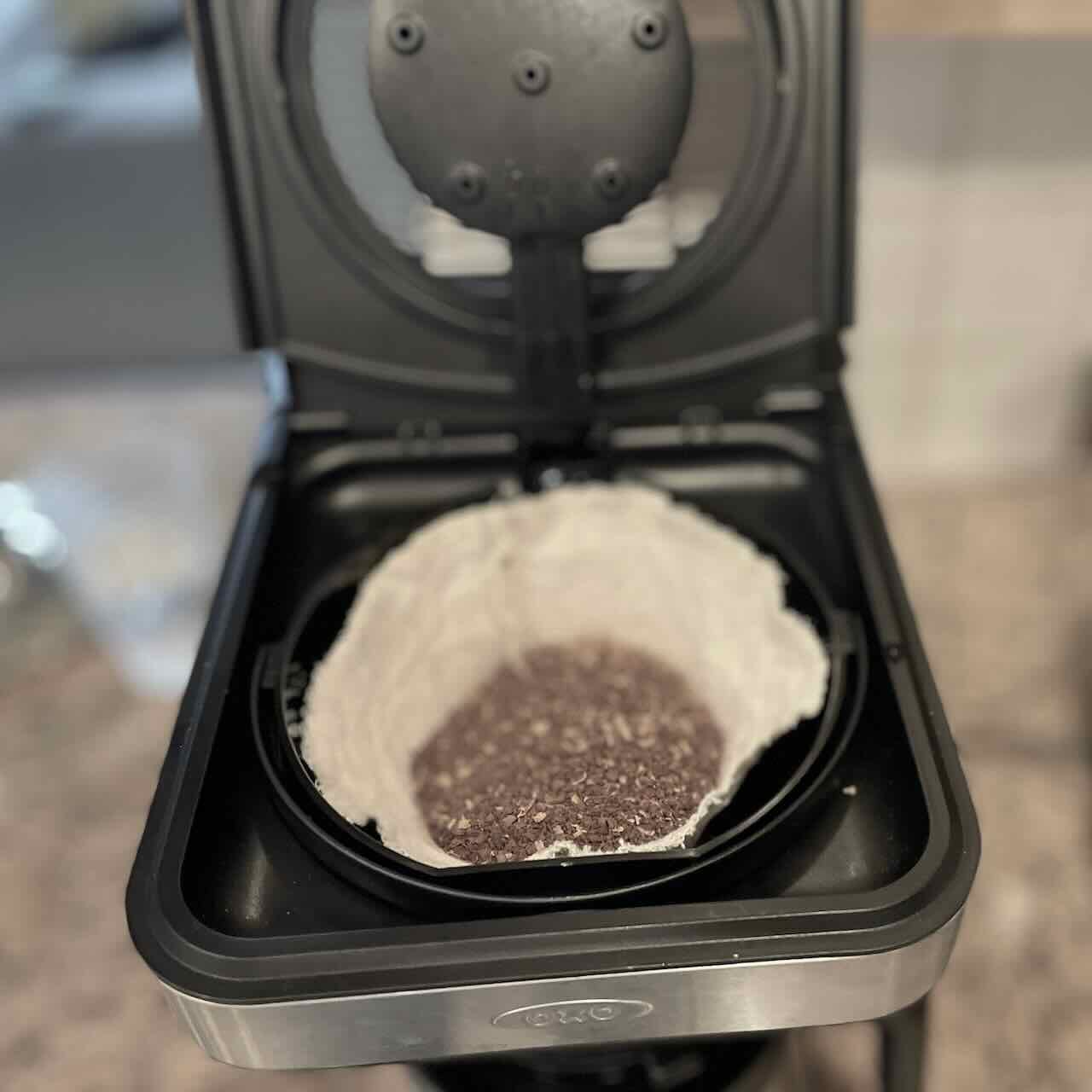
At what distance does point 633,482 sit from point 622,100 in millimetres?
210

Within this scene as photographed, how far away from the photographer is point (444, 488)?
681 mm

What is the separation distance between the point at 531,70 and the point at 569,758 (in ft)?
1.04

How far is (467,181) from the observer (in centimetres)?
53

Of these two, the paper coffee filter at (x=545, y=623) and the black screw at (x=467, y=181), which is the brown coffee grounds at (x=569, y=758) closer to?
the paper coffee filter at (x=545, y=623)

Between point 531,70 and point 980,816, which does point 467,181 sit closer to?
point 531,70

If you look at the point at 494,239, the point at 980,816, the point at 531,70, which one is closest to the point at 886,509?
the point at 980,816

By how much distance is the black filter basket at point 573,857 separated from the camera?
456mm

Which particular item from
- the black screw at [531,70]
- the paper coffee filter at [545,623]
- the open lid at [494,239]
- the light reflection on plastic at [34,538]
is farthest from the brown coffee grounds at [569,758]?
the light reflection on plastic at [34,538]

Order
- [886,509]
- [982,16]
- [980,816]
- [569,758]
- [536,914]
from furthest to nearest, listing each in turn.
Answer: [886,509], [980,816], [982,16], [569,758], [536,914]

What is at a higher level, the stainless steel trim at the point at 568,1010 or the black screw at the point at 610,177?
the black screw at the point at 610,177

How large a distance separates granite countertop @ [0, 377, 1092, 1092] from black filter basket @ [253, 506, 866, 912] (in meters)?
0.41

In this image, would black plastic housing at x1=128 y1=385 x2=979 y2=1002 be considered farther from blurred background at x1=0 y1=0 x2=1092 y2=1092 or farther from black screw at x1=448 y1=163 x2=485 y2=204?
blurred background at x1=0 y1=0 x2=1092 y2=1092

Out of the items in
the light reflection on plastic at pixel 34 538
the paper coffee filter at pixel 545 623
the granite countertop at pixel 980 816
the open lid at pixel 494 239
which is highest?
the open lid at pixel 494 239

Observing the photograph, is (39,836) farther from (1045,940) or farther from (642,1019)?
(1045,940)
